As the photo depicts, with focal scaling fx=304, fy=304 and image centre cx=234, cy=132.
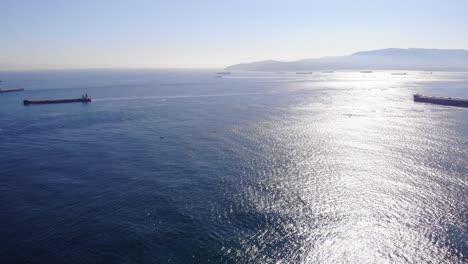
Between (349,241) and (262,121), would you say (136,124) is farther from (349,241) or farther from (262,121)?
(349,241)

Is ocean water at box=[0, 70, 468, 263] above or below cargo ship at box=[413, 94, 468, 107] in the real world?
below

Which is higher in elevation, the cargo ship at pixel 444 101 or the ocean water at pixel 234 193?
the cargo ship at pixel 444 101

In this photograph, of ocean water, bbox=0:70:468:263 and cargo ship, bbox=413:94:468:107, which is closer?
ocean water, bbox=0:70:468:263

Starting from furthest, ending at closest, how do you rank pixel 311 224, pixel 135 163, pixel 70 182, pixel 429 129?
pixel 429 129, pixel 135 163, pixel 70 182, pixel 311 224

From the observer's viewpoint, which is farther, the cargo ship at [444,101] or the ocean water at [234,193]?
the cargo ship at [444,101]

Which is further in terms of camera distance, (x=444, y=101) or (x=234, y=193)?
(x=444, y=101)

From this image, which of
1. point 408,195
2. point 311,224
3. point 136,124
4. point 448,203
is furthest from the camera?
point 136,124

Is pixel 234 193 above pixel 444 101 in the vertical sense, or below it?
below

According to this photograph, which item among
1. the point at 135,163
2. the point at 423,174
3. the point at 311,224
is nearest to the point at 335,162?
the point at 423,174
